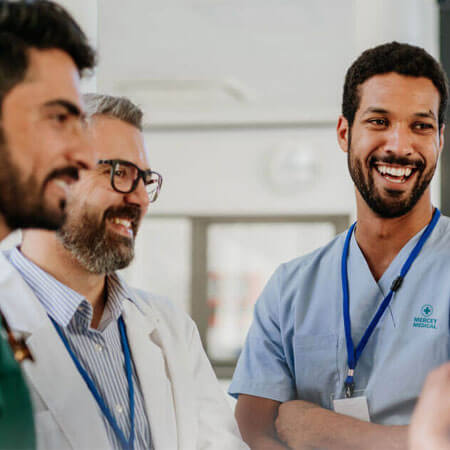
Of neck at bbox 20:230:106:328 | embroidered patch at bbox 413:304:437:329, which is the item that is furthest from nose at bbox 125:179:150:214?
embroidered patch at bbox 413:304:437:329

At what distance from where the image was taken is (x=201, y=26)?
9.44 ft

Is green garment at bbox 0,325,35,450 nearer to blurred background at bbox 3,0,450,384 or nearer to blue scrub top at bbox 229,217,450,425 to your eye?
blue scrub top at bbox 229,217,450,425

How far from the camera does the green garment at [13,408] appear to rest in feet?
1.90

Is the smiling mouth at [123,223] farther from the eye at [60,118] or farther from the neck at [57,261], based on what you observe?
the eye at [60,118]

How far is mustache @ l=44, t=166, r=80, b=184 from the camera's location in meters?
0.61

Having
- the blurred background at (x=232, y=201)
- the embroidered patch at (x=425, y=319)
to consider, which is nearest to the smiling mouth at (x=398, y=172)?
the embroidered patch at (x=425, y=319)

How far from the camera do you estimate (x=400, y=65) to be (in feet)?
3.73

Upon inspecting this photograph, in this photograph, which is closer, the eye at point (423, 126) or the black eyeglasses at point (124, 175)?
the black eyeglasses at point (124, 175)

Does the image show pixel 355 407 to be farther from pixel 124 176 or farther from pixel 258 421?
pixel 124 176

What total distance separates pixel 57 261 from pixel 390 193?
631 millimetres

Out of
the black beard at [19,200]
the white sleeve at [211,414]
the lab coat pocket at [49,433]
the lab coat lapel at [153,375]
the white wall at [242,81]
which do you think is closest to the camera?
the black beard at [19,200]

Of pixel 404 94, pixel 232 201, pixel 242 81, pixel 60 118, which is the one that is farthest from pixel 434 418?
pixel 232 201

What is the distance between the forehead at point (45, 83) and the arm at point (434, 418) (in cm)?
52

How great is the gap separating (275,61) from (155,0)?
3.18ft
